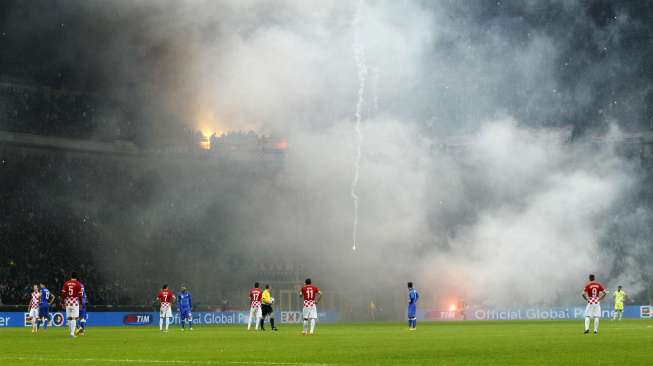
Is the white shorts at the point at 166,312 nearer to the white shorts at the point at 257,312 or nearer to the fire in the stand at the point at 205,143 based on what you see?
the white shorts at the point at 257,312

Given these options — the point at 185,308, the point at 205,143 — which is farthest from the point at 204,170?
the point at 185,308

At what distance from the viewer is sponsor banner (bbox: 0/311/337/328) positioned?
155ft

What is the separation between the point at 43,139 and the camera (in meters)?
63.0

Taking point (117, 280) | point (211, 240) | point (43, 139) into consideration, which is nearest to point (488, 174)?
point (211, 240)

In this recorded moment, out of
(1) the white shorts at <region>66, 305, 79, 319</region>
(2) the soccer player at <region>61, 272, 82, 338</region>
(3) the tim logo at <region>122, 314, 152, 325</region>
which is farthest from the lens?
(3) the tim logo at <region>122, 314, 152, 325</region>

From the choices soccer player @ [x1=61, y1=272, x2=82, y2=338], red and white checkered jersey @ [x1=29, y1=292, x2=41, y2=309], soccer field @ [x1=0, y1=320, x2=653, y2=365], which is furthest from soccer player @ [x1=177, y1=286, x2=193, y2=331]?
soccer field @ [x1=0, y1=320, x2=653, y2=365]

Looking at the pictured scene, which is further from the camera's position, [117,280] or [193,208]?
[193,208]

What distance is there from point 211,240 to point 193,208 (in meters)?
3.43

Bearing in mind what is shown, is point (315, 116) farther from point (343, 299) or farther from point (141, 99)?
point (141, 99)

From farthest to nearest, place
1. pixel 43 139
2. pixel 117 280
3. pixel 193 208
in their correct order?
pixel 193 208, pixel 43 139, pixel 117 280

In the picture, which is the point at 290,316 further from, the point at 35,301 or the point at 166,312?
the point at 35,301

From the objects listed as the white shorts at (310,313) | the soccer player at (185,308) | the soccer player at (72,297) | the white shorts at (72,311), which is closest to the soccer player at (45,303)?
the soccer player at (185,308)

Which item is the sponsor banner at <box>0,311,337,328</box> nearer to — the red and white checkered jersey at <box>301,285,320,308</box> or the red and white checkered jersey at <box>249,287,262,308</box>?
the red and white checkered jersey at <box>249,287,262,308</box>

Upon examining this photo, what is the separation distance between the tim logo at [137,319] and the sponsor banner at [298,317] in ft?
26.9
